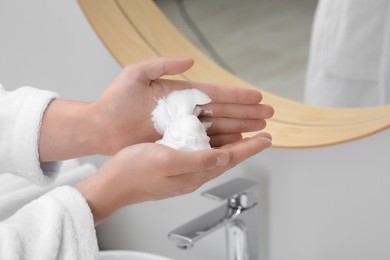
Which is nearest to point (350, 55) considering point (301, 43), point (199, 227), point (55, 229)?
point (301, 43)

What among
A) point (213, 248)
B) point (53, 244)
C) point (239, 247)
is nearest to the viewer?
point (53, 244)

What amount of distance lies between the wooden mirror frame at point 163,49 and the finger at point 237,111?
0.11 m

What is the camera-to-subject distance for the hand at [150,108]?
89cm

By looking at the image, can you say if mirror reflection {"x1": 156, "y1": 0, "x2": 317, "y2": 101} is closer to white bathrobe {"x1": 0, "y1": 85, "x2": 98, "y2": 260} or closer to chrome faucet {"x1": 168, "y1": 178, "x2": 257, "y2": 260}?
chrome faucet {"x1": 168, "y1": 178, "x2": 257, "y2": 260}

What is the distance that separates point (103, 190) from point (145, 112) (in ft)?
0.42

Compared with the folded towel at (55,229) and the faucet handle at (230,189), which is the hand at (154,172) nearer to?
the folded towel at (55,229)

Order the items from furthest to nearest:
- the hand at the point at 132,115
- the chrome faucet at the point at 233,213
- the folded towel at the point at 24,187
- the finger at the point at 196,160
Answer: the folded towel at the point at 24,187
the chrome faucet at the point at 233,213
the hand at the point at 132,115
the finger at the point at 196,160

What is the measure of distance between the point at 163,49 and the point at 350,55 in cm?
29

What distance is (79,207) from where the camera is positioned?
83 cm

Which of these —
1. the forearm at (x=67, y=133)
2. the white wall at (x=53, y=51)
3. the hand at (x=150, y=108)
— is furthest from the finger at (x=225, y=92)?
the white wall at (x=53, y=51)

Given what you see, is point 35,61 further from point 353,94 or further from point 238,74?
point 353,94

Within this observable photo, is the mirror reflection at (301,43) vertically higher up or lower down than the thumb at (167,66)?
higher up

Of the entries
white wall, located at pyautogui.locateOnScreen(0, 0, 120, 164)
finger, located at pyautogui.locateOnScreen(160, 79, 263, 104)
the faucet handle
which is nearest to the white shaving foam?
finger, located at pyautogui.locateOnScreen(160, 79, 263, 104)

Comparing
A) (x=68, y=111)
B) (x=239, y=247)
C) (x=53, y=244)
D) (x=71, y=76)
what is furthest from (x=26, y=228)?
(x=71, y=76)
